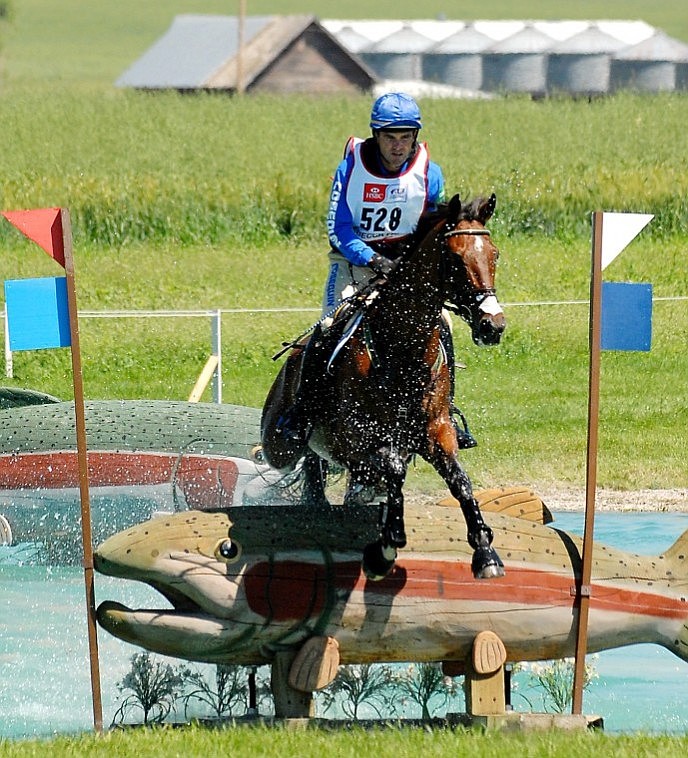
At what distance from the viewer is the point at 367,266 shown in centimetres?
744

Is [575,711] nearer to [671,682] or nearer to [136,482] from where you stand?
[671,682]

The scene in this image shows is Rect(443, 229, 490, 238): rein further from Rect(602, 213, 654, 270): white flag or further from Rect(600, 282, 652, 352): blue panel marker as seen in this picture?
Rect(600, 282, 652, 352): blue panel marker

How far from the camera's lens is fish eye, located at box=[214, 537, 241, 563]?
7363 millimetres

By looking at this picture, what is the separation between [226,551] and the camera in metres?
7.36

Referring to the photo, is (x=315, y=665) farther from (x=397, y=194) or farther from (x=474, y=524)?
(x=397, y=194)

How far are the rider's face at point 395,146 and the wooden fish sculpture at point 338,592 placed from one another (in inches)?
70.1

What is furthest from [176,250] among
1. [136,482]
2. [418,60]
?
[418,60]

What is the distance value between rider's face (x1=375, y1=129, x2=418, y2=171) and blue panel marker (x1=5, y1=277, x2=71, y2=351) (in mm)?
1688

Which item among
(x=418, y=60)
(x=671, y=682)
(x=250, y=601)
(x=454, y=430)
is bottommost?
(x=671, y=682)

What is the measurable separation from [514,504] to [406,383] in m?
1.69

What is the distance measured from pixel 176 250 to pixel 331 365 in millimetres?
15506

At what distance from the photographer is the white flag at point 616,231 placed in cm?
747

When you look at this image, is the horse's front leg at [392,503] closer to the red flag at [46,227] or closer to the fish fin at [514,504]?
the fish fin at [514,504]

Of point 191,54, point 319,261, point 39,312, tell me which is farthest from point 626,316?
point 191,54
